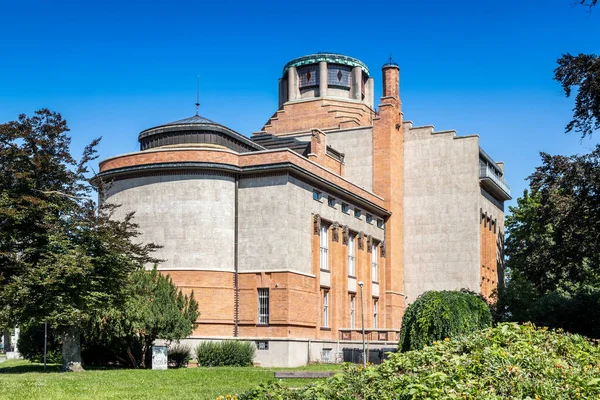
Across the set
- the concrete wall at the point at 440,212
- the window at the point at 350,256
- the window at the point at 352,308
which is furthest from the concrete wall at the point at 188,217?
the concrete wall at the point at 440,212

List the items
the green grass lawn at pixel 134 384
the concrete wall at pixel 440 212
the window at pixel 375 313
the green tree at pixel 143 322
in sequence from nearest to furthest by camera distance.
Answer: the green grass lawn at pixel 134 384
the green tree at pixel 143 322
the window at pixel 375 313
the concrete wall at pixel 440 212

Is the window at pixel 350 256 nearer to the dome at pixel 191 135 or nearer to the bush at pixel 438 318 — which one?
→ the dome at pixel 191 135

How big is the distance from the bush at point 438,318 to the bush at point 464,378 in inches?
583

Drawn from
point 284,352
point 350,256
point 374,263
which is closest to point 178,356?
point 284,352

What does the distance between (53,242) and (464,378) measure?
2325 cm

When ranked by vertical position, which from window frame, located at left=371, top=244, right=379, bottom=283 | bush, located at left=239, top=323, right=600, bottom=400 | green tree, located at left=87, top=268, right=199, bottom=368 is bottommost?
bush, located at left=239, top=323, right=600, bottom=400

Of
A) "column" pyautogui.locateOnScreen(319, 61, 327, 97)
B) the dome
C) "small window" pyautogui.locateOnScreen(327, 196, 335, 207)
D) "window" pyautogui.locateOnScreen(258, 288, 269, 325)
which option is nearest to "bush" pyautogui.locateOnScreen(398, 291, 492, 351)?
"window" pyautogui.locateOnScreen(258, 288, 269, 325)

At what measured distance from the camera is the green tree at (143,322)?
37.8 meters

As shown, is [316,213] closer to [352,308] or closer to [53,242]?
[352,308]

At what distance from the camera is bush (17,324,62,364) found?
142 feet

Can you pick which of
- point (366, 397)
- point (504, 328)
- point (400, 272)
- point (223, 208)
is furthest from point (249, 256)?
point (366, 397)

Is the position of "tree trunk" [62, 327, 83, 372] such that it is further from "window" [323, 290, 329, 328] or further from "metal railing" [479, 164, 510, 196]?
"metal railing" [479, 164, 510, 196]

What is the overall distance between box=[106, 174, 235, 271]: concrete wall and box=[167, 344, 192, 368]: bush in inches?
184

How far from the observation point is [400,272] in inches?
2450
